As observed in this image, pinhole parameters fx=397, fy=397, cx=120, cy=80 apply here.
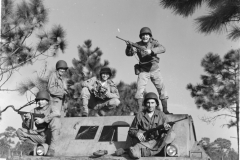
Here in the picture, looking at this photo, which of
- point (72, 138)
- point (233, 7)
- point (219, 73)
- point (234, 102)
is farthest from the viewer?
point (219, 73)

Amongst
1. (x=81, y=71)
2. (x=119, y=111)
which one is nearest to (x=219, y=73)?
(x=119, y=111)

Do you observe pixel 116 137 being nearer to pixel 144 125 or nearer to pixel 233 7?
pixel 144 125

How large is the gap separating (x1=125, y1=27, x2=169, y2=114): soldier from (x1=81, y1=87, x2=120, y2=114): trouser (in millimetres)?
689

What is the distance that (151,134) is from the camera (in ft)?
20.6

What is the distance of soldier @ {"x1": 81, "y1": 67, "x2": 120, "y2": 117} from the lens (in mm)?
8406

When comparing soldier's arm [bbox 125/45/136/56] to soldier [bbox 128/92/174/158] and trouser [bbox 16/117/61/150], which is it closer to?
soldier [bbox 128/92/174/158]

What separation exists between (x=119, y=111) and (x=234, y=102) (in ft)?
15.6

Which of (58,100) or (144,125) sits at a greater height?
(58,100)

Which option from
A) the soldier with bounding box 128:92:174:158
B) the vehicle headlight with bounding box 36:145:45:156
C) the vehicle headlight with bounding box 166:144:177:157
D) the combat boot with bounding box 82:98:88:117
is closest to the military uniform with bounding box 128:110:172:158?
the soldier with bounding box 128:92:174:158

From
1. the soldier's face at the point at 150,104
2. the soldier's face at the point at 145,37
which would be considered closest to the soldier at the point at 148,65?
the soldier's face at the point at 145,37

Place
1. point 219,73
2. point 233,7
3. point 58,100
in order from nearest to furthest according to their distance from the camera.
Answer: point 58,100 → point 233,7 → point 219,73

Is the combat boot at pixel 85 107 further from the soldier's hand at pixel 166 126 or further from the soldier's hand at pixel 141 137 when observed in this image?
the soldier's hand at pixel 166 126

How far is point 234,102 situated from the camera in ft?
48.8

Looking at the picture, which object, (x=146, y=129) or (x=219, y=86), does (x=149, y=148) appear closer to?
(x=146, y=129)
